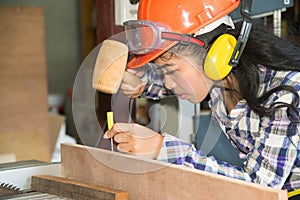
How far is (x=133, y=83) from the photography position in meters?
1.37

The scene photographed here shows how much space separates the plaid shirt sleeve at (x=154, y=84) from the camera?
1401 mm

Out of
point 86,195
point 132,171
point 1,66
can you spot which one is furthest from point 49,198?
point 1,66

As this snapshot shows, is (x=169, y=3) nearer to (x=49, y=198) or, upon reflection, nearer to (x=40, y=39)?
(x=49, y=198)

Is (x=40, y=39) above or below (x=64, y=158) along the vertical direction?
above

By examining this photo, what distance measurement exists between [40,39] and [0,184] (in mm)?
1394

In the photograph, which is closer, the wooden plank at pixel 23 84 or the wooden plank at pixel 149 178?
the wooden plank at pixel 149 178

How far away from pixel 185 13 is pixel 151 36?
0.29 feet

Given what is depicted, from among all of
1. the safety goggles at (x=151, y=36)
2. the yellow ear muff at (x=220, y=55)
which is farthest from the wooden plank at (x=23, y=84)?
the yellow ear muff at (x=220, y=55)

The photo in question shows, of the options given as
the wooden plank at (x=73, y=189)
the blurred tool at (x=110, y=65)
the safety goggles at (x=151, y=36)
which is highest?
the safety goggles at (x=151, y=36)

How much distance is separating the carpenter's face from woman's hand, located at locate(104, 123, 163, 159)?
0.14 meters

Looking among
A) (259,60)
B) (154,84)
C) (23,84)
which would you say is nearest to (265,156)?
(259,60)

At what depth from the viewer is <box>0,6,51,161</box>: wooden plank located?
7.75ft

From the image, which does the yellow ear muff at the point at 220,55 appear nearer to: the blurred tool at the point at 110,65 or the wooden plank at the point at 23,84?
the blurred tool at the point at 110,65

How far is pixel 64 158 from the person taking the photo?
1.20 meters
